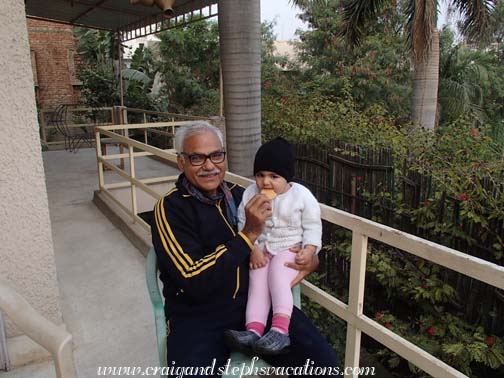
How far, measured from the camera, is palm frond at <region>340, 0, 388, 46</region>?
29.6ft

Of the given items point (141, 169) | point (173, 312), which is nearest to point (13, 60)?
point (173, 312)

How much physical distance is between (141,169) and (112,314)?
17.4 feet

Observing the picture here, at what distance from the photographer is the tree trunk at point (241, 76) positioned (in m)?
4.20

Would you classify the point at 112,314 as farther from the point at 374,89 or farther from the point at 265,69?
the point at 265,69

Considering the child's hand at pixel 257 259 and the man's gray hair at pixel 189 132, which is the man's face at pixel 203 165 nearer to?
the man's gray hair at pixel 189 132

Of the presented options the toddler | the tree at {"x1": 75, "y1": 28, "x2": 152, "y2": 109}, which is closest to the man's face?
the toddler

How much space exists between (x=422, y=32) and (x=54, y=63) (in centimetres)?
1286

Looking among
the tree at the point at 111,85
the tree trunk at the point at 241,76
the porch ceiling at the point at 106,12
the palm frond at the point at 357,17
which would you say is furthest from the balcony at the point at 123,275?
the tree at the point at 111,85

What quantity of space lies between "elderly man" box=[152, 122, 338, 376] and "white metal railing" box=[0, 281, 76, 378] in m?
0.57

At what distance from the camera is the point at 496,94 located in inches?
675

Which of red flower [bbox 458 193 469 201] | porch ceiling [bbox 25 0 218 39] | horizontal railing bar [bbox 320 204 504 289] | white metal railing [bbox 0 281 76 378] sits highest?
porch ceiling [bbox 25 0 218 39]

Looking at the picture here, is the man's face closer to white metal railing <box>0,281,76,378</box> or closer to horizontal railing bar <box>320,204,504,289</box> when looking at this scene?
horizontal railing bar <box>320,204,504,289</box>

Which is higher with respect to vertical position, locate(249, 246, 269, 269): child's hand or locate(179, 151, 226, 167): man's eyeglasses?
locate(179, 151, 226, 167): man's eyeglasses

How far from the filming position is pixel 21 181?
84.6 inches
